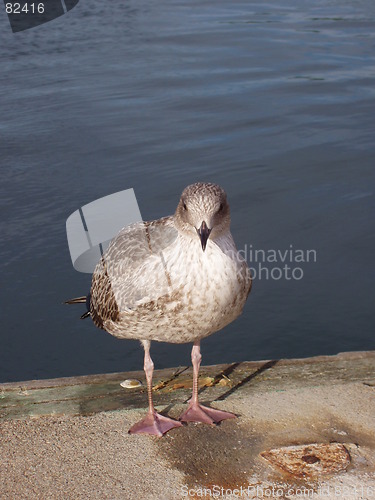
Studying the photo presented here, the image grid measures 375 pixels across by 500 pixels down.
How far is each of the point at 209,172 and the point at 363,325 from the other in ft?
12.2

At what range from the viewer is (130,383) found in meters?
5.53

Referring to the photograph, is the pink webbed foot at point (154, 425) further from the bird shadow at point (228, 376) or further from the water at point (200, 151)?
the water at point (200, 151)

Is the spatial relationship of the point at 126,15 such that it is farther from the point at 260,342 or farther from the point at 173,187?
the point at 260,342

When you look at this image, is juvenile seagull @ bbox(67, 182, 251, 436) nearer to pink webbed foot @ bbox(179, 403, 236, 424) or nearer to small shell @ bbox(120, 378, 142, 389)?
pink webbed foot @ bbox(179, 403, 236, 424)

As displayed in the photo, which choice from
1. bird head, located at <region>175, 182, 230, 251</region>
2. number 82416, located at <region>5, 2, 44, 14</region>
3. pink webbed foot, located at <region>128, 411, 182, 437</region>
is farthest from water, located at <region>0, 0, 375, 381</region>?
bird head, located at <region>175, 182, 230, 251</region>

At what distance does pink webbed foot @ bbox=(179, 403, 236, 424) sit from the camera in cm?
492

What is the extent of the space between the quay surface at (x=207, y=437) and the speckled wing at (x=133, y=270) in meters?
0.66

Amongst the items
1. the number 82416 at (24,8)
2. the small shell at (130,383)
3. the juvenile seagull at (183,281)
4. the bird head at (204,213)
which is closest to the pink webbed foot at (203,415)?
the juvenile seagull at (183,281)

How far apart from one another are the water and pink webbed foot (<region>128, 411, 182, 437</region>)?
247cm

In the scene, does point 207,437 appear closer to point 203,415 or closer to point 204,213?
point 203,415

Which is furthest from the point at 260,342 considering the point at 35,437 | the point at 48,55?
the point at 48,55

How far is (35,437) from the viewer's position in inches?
187

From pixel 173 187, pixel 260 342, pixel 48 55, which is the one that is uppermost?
pixel 48 55

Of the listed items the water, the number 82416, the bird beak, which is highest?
the number 82416
